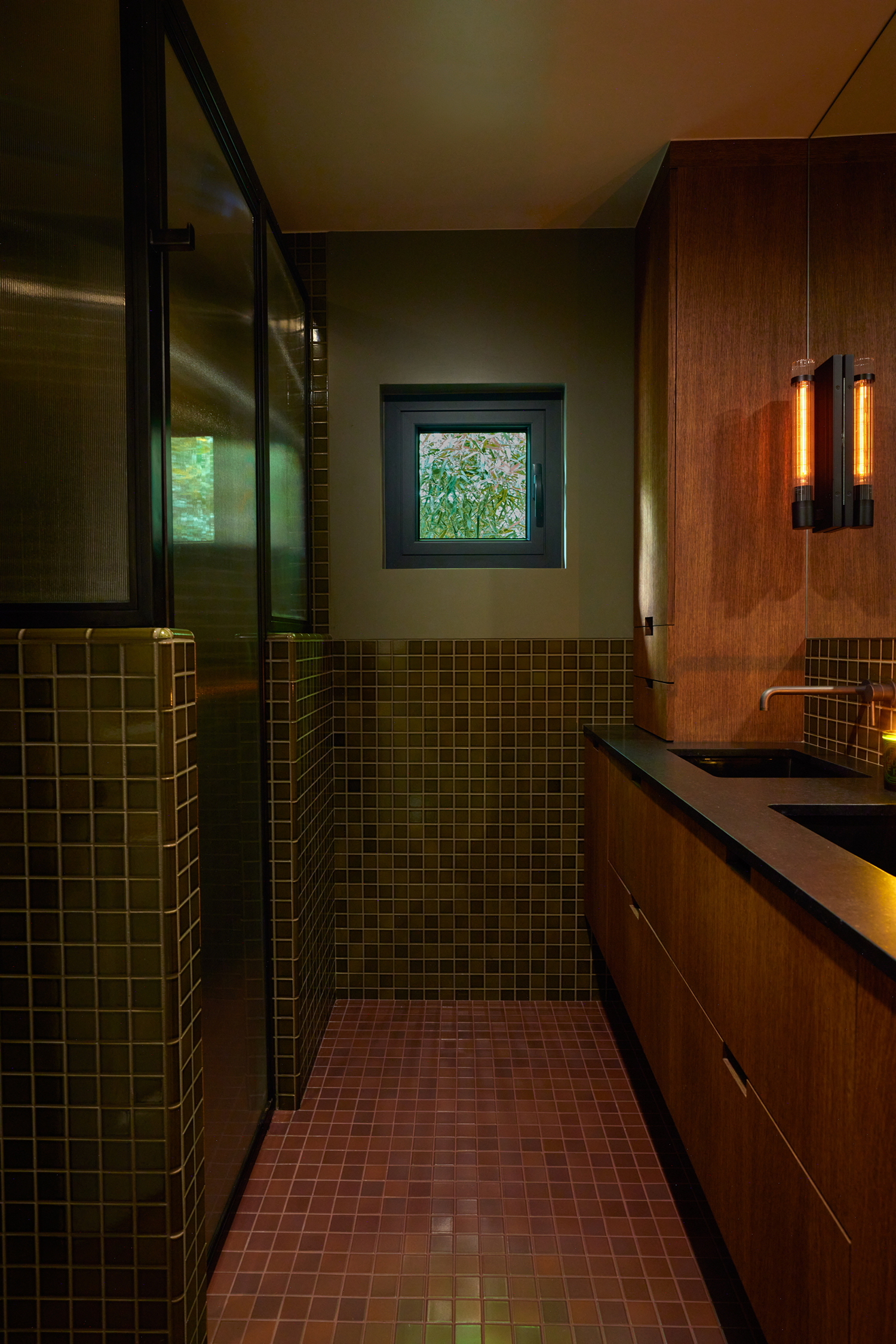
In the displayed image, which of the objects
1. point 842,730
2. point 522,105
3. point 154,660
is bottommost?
point 842,730

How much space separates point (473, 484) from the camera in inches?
113

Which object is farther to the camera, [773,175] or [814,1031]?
[773,175]

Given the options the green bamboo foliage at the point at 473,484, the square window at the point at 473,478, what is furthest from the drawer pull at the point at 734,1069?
the green bamboo foliage at the point at 473,484

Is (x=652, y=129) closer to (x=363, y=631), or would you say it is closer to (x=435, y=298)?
(x=435, y=298)

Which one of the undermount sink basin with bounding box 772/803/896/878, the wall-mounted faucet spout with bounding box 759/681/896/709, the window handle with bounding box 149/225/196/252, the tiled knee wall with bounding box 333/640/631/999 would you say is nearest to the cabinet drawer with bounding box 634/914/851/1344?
the undermount sink basin with bounding box 772/803/896/878

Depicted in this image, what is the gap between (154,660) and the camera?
1.17 metres

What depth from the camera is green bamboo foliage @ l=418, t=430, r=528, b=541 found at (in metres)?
2.85

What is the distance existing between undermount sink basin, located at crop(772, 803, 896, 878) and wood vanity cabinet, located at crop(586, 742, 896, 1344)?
218mm

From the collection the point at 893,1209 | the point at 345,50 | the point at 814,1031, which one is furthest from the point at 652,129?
the point at 893,1209

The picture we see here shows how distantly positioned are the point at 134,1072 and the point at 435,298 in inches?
96.4

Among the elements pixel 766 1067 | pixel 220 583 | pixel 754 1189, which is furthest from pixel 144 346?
pixel 754 1189

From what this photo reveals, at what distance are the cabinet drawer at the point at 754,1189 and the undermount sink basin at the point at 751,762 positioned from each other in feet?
2.07

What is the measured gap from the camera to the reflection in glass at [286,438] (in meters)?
2.15

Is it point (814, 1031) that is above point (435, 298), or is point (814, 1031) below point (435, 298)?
below
